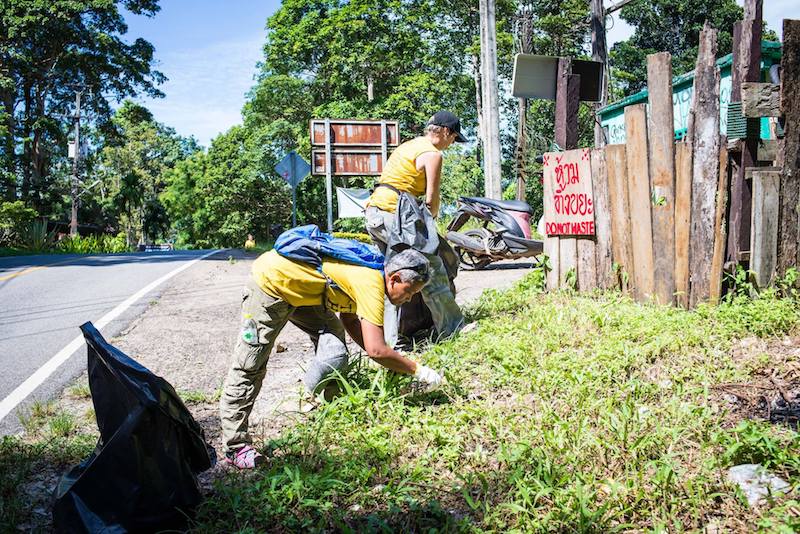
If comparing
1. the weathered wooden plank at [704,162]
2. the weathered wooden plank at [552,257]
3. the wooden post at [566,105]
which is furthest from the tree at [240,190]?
the weathered wooden plank at [704,162]

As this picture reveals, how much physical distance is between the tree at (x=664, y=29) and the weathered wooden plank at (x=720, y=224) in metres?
30.0

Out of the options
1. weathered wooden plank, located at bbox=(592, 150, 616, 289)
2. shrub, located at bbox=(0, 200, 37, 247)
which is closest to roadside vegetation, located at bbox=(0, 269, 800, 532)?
weathered wooden plank, located at bbox=(592, 150, 616, 289)

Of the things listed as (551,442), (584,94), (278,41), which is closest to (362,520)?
→ (551,442)

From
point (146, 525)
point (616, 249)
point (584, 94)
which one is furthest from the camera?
point (584, 94)

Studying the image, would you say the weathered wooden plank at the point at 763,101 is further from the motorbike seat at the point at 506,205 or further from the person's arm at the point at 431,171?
the motorbike seat at the point at 506,205

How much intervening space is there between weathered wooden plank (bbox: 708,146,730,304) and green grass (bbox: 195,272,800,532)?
1.11 ft

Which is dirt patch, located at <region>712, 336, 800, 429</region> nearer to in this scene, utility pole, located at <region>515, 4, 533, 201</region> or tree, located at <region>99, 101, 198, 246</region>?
utility pole, located at <region>515, 4, 533, 201</region>

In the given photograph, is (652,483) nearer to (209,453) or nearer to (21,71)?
(209,453)

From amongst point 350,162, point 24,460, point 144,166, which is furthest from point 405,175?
point 144,166

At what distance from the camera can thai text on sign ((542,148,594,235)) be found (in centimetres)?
621

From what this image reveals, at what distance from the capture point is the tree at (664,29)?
110 ft

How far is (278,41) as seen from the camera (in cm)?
3478

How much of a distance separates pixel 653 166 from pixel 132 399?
4520mm

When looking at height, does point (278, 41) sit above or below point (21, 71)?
above
